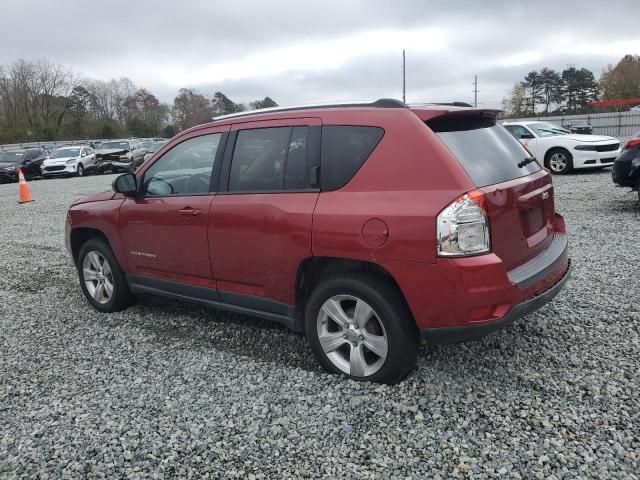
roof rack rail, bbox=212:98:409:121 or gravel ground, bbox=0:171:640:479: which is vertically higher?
roof rack rail, bbox=212:98:409:121

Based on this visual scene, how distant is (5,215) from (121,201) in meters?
9.84

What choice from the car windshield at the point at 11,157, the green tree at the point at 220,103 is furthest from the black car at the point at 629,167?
the green tree at the point at 220,103

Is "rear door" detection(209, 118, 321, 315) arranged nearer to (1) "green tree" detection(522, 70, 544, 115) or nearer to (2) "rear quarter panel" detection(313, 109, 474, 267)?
(2) "rear quarter panel" detection(313, 109, 474, 267)

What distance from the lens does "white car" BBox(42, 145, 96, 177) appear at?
24.9 metres

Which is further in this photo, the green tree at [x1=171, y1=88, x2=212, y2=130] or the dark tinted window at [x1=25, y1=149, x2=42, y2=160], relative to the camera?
the green tree at [x1=171, y1=88, x2=212, y2=130]

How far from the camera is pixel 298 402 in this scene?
10.6 ft

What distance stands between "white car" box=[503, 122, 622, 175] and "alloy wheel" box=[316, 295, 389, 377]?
11.6 m

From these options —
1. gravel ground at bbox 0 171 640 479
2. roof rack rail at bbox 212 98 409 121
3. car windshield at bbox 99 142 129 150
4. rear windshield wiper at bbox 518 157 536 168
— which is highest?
car windshield at bbox 99 142 129 150

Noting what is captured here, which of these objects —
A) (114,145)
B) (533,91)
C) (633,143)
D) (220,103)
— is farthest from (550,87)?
(633,143)

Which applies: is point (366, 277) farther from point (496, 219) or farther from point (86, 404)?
point (86, 404)

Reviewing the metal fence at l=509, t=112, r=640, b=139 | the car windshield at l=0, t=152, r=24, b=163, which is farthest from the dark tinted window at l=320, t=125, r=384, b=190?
the metal fence at l=509, t=112, r=640, b=139

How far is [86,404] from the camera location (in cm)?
335

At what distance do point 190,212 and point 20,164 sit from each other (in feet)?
81.0

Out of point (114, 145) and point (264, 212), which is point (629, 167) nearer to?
point (264, 212)
